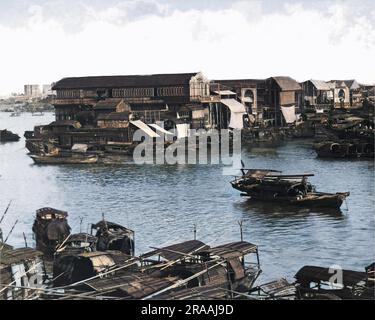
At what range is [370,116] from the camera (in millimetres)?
61781

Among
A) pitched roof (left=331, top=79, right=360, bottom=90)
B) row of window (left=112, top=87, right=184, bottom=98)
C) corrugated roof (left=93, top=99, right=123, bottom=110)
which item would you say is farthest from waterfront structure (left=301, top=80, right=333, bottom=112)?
corrugated roof (left=93, top=99, right=123, bottom=110)

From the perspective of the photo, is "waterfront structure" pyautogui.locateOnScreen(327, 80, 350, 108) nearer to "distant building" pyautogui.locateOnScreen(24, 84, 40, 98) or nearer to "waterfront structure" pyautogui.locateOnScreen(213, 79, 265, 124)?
"waterfront structure" pyautogui.locateOnScreen(213, 79, 265, 124)

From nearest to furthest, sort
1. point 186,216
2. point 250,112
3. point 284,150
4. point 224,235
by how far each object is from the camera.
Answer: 1. point 224,235
2. point 186,216
3. point 284,150
4. point 250,112

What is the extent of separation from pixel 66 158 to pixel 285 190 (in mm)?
→ 25154

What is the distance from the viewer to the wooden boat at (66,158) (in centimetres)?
4934

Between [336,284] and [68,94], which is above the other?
[68,94]

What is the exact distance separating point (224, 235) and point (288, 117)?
50775 millimetres

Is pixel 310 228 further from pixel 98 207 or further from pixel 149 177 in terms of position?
pixel 149 177

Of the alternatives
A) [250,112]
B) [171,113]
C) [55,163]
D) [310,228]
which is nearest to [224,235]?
[310,228]

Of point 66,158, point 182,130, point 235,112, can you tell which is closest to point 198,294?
point 66,158

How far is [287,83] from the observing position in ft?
241

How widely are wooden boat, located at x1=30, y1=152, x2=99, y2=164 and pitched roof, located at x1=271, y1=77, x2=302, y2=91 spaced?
3082cm

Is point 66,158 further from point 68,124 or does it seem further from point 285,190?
point 285,190

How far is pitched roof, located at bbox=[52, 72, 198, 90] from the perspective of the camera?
6247cm
